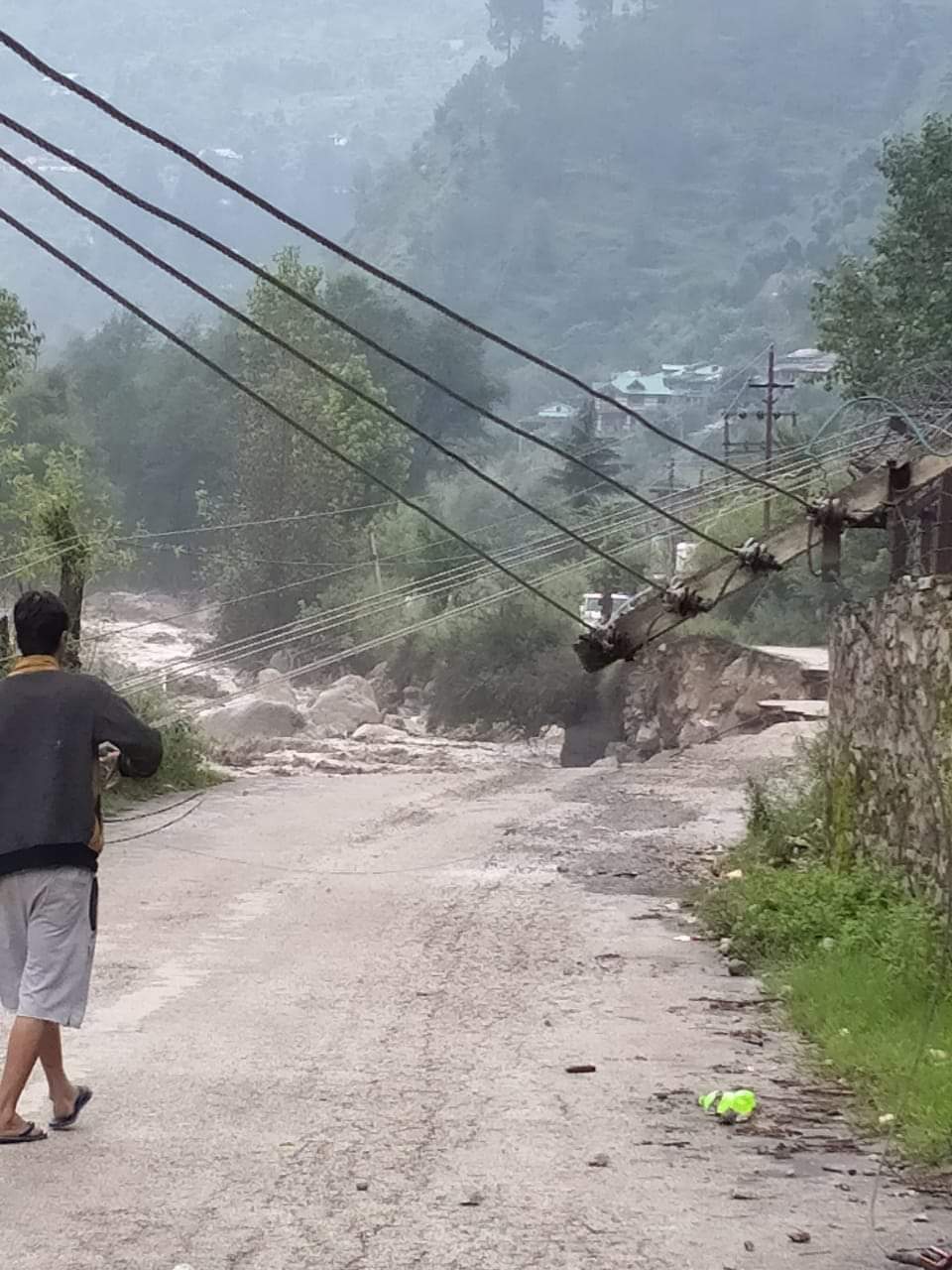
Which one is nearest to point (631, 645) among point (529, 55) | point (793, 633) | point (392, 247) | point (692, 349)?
point (793, 633)

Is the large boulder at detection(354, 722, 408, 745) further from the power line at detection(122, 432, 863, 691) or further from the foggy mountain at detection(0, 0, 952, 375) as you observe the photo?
the foggy mountain at detection(0, 0, 952, 375)

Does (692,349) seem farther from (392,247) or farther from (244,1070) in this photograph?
(244,1070)

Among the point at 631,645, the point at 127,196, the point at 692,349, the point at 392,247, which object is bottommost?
the point at 631,645

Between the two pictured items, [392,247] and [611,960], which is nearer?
[611,960]

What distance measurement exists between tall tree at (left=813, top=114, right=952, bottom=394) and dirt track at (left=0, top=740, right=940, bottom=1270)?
82.3 ft

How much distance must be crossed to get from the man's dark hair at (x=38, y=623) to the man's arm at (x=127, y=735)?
0.86 feet

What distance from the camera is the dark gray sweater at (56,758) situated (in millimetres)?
5469

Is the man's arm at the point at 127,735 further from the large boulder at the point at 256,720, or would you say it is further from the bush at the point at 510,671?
the bush at the point at 510,671

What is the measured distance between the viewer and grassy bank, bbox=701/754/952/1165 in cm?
630

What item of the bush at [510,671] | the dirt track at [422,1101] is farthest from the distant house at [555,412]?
the dirt track at [422,1101]

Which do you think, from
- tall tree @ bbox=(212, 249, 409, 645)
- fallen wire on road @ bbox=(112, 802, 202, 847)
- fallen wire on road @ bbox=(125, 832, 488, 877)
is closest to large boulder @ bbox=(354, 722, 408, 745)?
fallen wire on road @ bbox=(112, 802, 202, 847)

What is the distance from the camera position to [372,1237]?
4547 mm

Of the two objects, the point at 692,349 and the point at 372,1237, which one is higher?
the point at 692,349

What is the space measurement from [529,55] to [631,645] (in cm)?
17244
